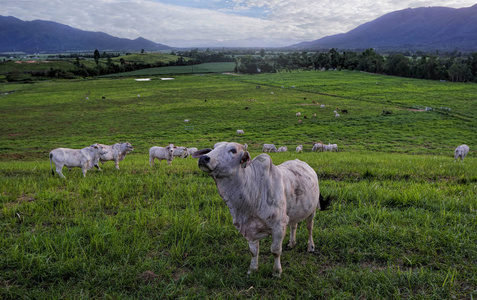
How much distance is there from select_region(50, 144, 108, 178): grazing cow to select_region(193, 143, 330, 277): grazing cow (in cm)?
926

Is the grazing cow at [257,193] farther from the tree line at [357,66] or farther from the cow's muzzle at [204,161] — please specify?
the tree line at [357,66]

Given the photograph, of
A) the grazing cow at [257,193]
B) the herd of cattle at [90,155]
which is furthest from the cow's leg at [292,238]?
the herd of cattle at [90,155]

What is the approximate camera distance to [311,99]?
59844 mm

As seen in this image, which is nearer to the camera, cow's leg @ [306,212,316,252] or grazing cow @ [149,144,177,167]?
cow's leg @ [306,212,316,252]

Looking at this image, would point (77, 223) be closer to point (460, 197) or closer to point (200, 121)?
point (460, 197)

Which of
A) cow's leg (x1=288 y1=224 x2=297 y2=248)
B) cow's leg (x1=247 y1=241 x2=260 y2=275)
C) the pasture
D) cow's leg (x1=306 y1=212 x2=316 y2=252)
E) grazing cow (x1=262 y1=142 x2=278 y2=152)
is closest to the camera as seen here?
the pasture

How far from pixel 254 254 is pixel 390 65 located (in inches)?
4741

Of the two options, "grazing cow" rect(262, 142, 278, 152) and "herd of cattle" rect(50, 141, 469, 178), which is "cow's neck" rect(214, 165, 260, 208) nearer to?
"herd of cattle" rect(50, 141, 469, 178)

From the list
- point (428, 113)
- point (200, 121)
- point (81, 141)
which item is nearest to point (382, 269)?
point (81, 141)

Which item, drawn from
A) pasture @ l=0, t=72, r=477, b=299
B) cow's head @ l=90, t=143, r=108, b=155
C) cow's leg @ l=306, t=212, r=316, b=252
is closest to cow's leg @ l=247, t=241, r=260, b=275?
pasture @ l=0, t=72, r=477, b=299

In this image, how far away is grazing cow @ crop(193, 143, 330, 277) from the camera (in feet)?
12.4

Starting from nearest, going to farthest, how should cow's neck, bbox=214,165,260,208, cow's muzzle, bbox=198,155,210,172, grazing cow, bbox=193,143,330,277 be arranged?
1. cow's muzzle, bbox=198,155,210,172
2. grazing cow, bbox=193,143,330,277
3. cow's neck, bbox=214,165,260,208

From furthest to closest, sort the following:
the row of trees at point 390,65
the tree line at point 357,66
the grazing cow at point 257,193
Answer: the tree line at point 357,66
the row of trees at point 390,65
the grazing cow at point 257,193

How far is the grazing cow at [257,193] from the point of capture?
3781 mm
